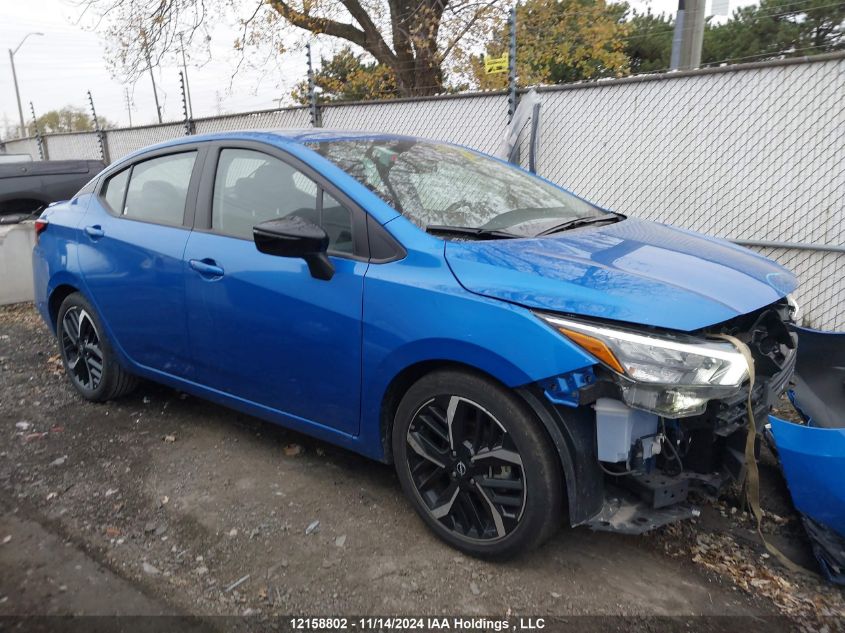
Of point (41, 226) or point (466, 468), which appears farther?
point (41, 226)

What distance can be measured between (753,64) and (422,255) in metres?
4.25

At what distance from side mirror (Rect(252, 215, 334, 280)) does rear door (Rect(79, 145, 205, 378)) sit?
2.92 ft

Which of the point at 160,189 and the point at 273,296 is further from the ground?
the point at 160,189

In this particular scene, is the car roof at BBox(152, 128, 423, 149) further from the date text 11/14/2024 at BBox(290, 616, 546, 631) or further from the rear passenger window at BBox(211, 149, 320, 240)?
the date text 11/14/2024 at BBox(290, 616, 546, 631)

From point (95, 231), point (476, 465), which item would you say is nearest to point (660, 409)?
point (476, 465)

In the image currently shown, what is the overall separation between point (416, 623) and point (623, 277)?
4.63 ft

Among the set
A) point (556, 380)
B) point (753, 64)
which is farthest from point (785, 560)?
point (753, 64)

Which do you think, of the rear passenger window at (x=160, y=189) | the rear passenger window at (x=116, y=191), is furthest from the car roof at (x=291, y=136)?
the rear passenger window at (x=116, y=191)

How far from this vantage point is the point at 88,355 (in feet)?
14.1

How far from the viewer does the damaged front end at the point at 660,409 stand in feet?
7.18

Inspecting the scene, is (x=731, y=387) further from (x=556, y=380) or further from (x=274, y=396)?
(x=274, y=396)

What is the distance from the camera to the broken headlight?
218cm

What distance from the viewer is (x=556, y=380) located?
2.27m

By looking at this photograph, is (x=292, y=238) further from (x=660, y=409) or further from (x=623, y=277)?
(x=660, y=409)
